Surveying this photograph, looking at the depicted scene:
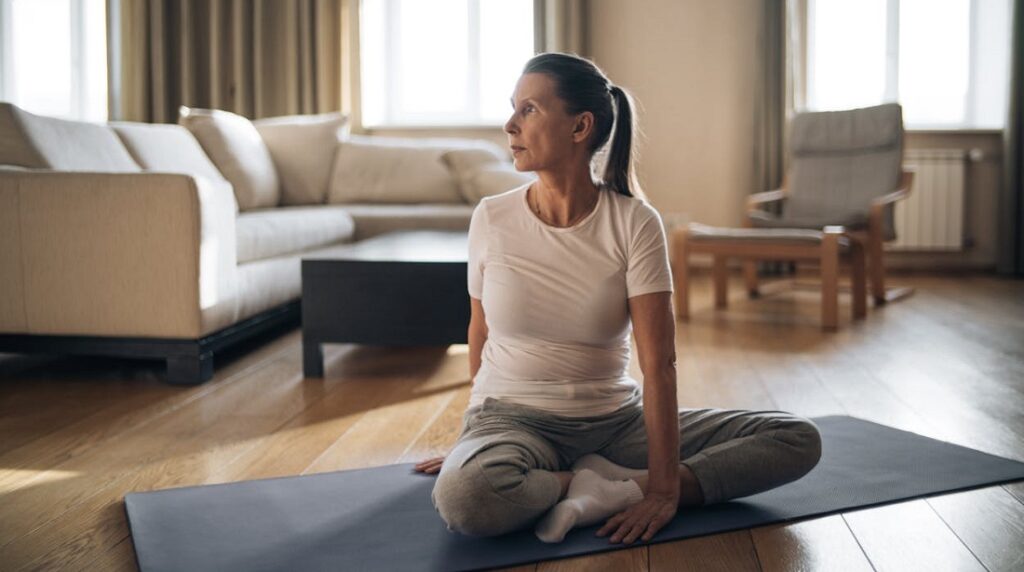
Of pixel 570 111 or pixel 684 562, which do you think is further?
pixel 570 111

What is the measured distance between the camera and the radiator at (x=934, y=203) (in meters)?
5.70

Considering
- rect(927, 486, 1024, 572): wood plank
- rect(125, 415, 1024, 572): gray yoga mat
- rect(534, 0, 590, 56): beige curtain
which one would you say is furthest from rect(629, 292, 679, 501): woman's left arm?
rect(534, 0, 590, 56): beige curtain

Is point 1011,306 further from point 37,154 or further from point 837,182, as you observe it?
point 37,154

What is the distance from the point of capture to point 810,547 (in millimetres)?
1479

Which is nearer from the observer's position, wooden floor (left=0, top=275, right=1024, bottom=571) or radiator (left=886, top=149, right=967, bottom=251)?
wooden floor (left=0, top=275, right=1024, bottom=571)

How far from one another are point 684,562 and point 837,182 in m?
4.01

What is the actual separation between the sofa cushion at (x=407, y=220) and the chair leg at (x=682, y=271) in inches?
38.2

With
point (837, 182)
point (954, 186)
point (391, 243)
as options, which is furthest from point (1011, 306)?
point (391, 243)

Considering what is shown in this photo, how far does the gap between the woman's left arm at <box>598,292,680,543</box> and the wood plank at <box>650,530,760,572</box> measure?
4cm

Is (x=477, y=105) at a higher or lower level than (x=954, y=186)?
higher

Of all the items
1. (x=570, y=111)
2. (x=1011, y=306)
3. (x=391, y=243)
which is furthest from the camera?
(x=1011, y=306)

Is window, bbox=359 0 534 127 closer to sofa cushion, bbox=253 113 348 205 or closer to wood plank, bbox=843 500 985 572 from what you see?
sofa cushion, bbox=253 113 348 205

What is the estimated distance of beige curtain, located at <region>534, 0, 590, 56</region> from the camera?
579 cm

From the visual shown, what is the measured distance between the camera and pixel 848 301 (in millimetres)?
4715
